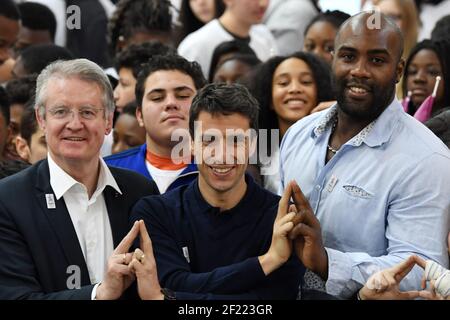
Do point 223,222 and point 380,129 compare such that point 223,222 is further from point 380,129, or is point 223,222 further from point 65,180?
point 380,129

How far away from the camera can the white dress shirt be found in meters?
4.24

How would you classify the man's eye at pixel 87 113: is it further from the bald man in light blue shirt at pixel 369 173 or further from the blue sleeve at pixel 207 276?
the bald man in light blue shirt at pixel 369 173

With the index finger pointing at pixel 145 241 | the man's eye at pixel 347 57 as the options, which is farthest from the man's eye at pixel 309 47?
the index finger pointing at pixel 145 241

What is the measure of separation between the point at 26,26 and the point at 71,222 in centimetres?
414

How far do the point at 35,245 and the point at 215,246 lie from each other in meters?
0.68

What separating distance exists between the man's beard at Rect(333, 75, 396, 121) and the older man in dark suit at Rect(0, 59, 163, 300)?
0.89 metres

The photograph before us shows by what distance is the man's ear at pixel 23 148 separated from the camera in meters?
5.61

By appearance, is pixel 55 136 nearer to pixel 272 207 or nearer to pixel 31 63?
pixel 272 207

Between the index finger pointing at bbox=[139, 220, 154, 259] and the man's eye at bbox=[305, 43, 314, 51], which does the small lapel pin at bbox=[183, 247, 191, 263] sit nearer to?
the index finger pointing at bbox=[139, 220, 154, 259]

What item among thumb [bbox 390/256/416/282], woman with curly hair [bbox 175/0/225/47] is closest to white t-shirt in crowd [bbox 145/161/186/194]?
thumb [bbox 390/256/416/282]

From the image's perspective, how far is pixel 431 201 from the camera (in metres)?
4.16

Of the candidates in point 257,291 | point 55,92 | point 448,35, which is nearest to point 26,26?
point 448,35
